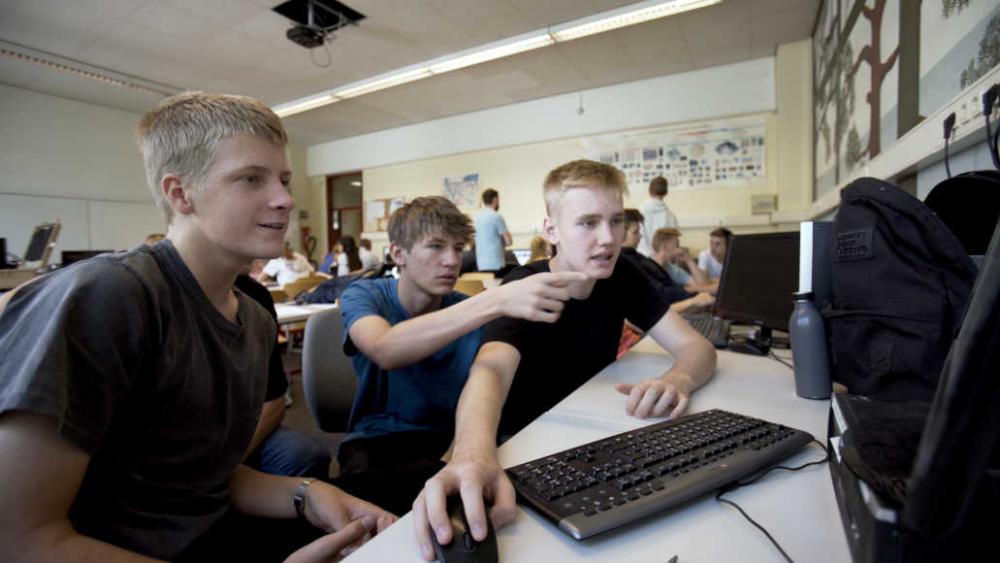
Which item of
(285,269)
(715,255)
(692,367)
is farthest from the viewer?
(285,269)

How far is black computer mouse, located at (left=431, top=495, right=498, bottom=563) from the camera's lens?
458mm

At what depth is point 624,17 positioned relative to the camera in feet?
12.7

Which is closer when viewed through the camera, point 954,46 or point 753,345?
point 954,46

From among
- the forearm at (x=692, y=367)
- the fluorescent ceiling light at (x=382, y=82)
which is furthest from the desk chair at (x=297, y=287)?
the forearm at (x=692, y=367)

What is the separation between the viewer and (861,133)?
2586mm

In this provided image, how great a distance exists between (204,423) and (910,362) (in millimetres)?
1224

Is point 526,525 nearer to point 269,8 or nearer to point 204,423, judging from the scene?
point 204,423

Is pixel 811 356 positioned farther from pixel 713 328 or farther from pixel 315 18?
pixel 315 18

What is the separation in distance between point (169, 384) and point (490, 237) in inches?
174

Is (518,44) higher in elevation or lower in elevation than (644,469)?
higher

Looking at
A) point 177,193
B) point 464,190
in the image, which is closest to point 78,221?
point 464,190

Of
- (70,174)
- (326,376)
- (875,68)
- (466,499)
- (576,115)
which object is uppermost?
(576,115)

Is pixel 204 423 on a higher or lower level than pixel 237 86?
lower

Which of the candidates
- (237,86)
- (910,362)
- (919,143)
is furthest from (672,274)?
(237,86)
